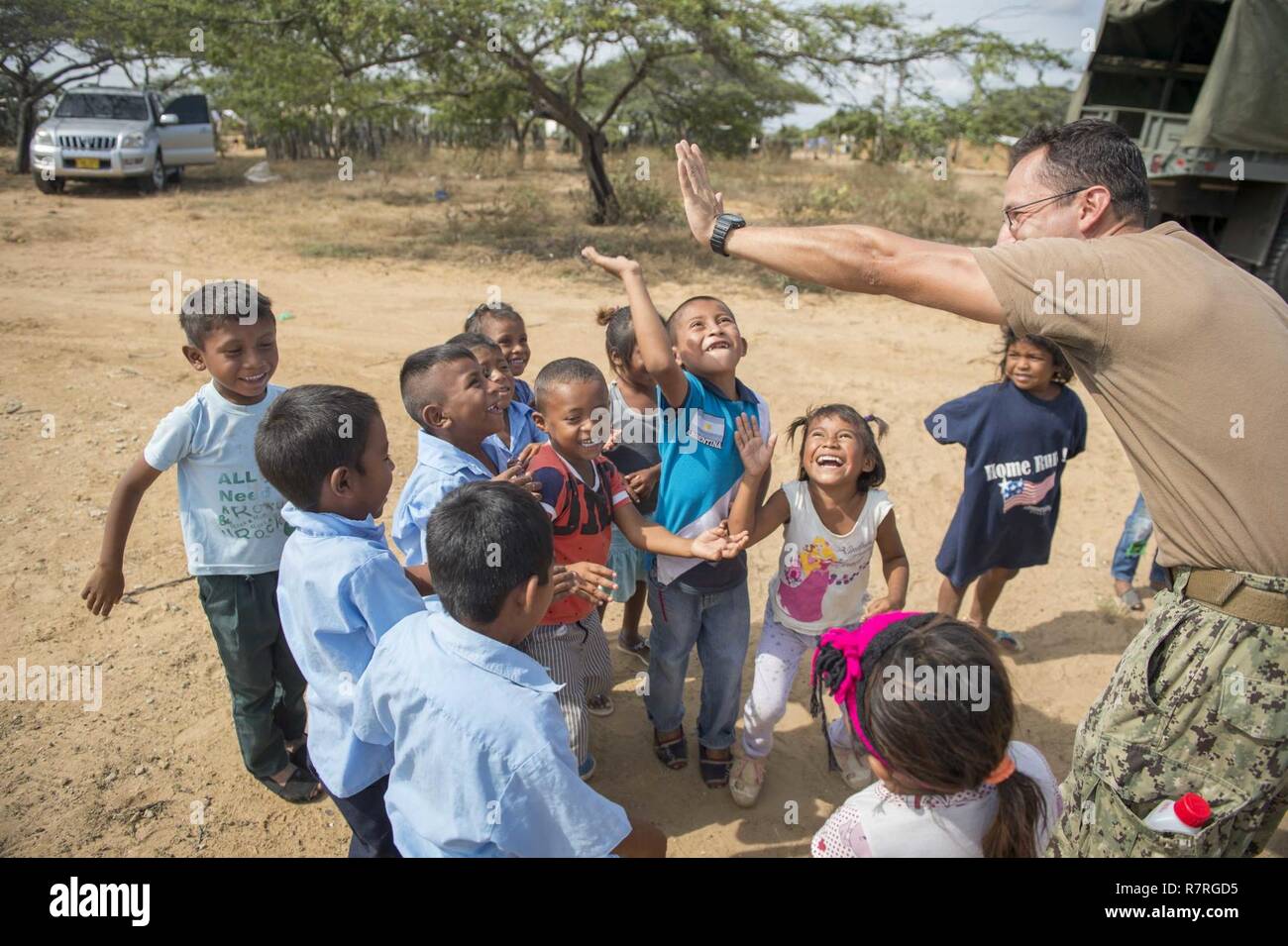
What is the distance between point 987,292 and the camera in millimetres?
1836

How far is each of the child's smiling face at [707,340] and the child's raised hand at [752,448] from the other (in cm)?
24

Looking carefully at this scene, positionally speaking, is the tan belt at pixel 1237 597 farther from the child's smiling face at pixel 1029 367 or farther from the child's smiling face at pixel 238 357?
the child's smiling face at pixel 238 357

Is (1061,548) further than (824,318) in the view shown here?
No

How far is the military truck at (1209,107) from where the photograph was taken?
8.10m

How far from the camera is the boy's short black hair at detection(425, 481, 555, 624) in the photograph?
1723 millimetres

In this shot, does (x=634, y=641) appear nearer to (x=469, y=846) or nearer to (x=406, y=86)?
(x=469, y=846)

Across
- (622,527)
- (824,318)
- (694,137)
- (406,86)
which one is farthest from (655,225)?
(622,527)

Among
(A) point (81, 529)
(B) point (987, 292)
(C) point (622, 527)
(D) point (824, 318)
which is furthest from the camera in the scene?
(D) point (824, 318)

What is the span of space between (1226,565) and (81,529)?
496 cm

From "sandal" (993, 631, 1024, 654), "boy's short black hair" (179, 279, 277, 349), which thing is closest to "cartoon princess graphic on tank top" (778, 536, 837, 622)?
"sandal" (993, 631, 1024, 654)

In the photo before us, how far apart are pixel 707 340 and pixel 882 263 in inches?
36.0

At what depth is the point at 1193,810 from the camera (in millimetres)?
1827

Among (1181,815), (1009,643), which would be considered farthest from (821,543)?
(1009,643)

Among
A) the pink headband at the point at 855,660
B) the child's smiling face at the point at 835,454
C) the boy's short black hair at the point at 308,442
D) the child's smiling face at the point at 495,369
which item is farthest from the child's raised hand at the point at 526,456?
the pink headband at the point at 855,660
